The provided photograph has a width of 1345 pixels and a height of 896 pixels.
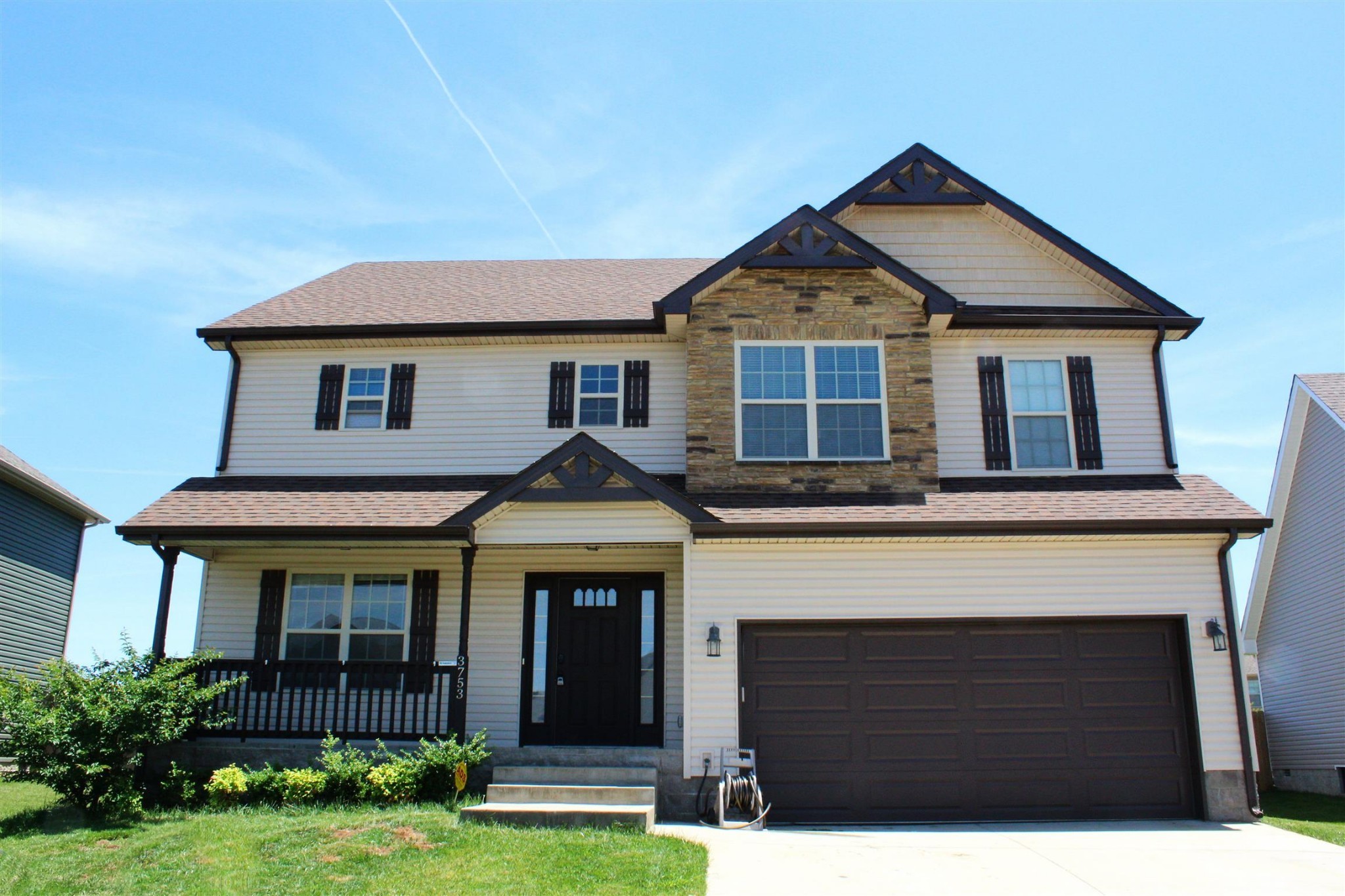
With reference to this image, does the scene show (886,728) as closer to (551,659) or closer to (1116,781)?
(1116,781)

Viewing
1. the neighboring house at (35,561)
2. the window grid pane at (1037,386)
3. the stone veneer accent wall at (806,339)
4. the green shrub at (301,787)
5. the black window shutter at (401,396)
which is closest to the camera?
the green shrub at (301,787)

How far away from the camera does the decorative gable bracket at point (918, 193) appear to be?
1388cm

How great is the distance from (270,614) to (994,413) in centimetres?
1002

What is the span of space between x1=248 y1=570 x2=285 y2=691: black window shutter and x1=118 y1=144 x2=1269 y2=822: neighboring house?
41mm

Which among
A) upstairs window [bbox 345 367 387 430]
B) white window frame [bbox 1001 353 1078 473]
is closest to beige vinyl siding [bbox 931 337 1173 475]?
white window frame [bbox 1001 353 1078 473]

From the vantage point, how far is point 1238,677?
11070 mm

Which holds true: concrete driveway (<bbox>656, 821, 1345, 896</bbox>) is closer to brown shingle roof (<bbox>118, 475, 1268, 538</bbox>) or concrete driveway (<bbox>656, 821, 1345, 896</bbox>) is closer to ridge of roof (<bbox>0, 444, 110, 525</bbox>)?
brown shingle roof (<bbox>118, 475, 1268, 538</bbox>)

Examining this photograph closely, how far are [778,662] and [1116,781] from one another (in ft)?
13.3

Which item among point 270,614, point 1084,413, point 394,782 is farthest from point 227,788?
point 1084,413

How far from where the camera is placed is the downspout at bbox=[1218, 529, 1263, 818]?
10.9 metres

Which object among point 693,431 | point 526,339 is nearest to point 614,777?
point 693,431

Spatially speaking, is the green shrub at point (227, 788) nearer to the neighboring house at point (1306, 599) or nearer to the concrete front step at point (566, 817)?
the concrete front step at point (566, 817)

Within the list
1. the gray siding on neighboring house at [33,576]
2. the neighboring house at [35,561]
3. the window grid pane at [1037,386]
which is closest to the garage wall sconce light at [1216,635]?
the window grid pane at [1037,386]

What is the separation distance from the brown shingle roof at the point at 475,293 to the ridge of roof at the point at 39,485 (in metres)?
5.99
